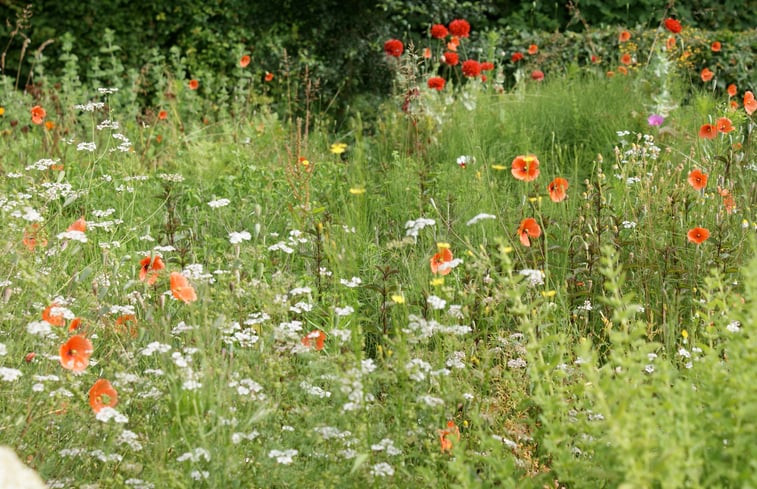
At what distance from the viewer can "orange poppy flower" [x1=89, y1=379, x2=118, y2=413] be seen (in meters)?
2.33

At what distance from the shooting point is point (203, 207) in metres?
4.66

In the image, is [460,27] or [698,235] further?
[460,27]

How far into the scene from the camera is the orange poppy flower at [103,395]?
7.64 feet

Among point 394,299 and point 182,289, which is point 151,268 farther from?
point 394,299

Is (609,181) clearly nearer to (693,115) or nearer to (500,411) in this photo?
(693,115)

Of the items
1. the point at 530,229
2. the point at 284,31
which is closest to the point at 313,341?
the point at 530,229

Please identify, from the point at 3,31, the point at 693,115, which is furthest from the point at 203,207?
the point at 3,31

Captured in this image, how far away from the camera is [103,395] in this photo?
235cm

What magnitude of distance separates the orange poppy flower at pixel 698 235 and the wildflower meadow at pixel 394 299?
0.01m

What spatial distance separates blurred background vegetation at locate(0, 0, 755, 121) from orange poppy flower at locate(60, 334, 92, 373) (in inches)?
192

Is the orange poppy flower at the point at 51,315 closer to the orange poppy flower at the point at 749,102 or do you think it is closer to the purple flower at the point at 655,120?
the orange poppy flower at the point at 749,102

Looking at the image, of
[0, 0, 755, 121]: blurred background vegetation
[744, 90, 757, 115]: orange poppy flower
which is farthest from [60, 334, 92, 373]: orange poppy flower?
[0, 0, 755, 121]: blurred background vegetation

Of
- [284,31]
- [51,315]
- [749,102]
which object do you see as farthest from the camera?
[284,31]

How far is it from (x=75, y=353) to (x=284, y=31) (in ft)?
20.2
